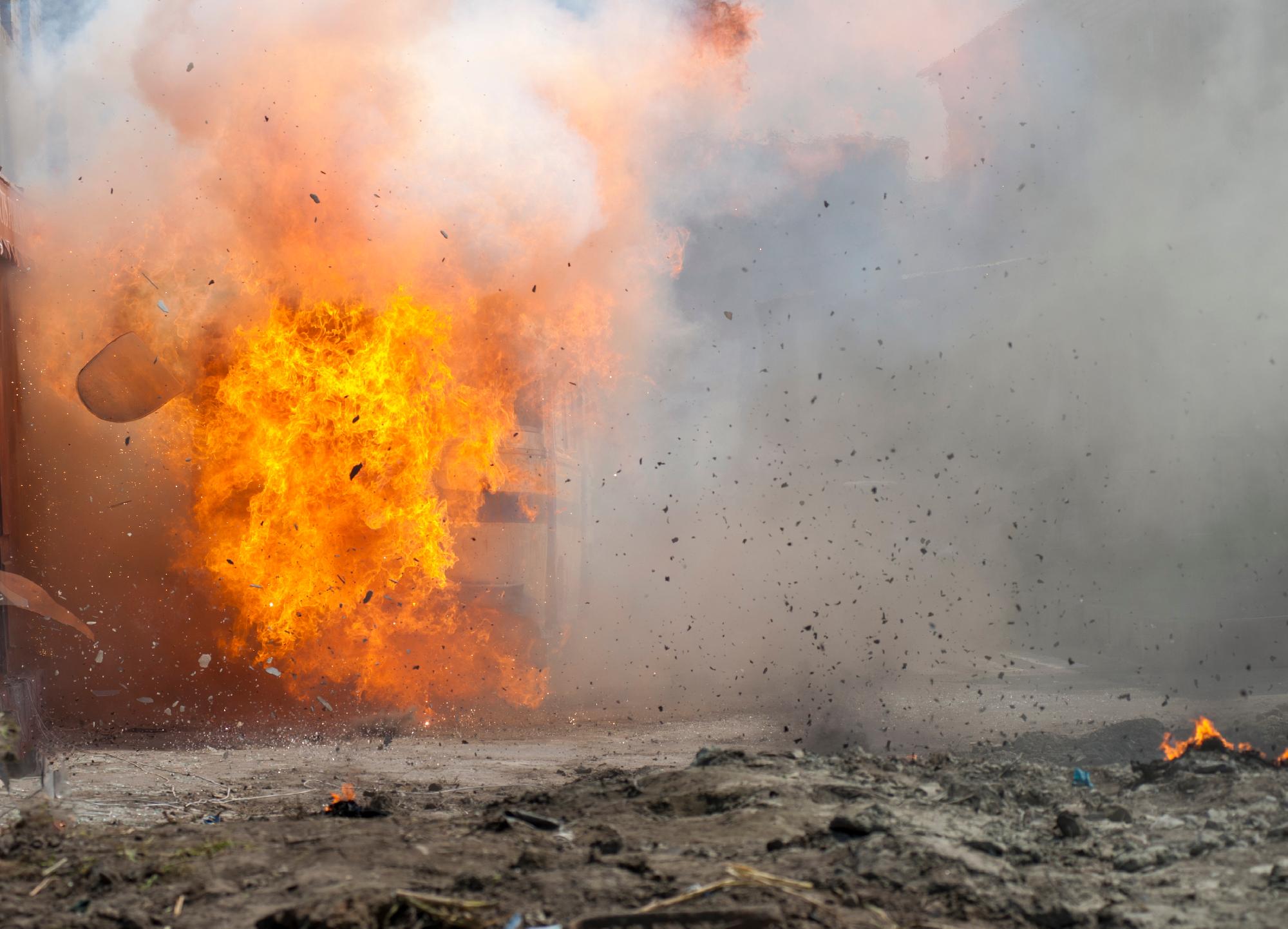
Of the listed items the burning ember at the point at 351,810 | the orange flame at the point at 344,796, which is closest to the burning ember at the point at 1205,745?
the burning ember at the point at 351,810

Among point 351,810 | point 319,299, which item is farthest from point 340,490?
point 351,810

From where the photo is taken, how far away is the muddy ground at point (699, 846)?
10.7ft

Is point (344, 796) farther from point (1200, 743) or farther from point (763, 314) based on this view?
point (763, 314)

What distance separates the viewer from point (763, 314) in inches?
475

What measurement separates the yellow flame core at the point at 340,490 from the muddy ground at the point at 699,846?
2081mm

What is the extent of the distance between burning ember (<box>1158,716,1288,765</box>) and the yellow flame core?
16.6ft

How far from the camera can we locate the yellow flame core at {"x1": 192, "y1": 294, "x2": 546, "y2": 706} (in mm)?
7781

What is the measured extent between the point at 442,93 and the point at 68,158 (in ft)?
11.2

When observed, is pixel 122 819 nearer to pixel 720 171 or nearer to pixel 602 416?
pixel 602 416

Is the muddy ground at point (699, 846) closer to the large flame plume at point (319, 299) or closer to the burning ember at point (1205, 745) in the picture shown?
the burning ember at point (1205, 745)

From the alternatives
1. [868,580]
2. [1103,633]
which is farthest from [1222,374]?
[868,580]

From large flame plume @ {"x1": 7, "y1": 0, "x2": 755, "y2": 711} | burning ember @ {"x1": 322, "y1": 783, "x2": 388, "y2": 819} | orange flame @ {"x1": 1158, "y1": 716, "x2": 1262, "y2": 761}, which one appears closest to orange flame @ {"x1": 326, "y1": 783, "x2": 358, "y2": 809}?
burning ember @ {"x1": 322, "y1": 783, "x2": 388, "y2": 819}

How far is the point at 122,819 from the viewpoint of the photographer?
507 centimetres

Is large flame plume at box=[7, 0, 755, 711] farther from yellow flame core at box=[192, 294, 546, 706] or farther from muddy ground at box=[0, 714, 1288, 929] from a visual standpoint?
muddy ground at box=[0, 714, 1288, 929]
